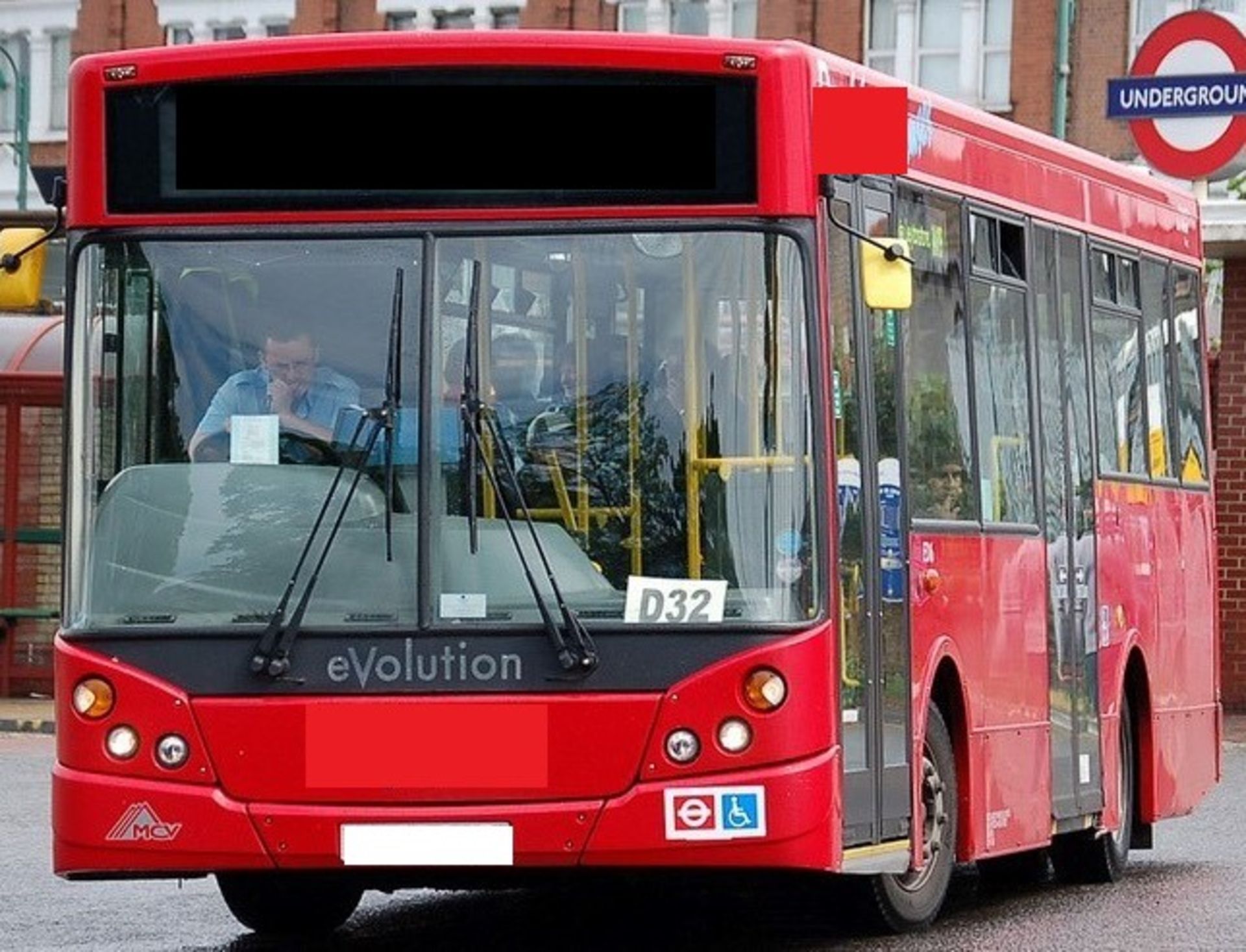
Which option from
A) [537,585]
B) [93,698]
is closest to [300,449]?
[537,585]

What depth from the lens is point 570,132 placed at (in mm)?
11047

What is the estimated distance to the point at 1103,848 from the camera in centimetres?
1547

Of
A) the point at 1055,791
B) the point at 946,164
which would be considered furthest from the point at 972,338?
the point at 1055,791

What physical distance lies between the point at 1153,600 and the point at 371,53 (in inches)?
243

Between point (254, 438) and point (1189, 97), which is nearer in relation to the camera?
point (254, 438)

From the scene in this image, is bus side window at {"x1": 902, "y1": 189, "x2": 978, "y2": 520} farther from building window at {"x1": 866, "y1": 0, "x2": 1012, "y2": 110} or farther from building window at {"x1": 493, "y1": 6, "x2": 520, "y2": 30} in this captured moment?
building window at {"x1": 493, "y1": 6, "x2": 520, "y2": 30}

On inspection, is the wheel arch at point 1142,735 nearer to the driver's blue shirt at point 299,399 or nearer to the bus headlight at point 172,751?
the driver's blue shirt at point 299,399

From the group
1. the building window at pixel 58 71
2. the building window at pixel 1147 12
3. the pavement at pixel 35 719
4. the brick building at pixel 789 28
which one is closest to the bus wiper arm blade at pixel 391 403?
the pavement at pixel 35 719

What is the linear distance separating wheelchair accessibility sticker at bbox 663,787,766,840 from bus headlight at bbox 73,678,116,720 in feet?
5.45

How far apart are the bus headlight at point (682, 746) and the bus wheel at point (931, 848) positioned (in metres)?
1.75

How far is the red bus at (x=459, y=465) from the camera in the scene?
10.8 metres

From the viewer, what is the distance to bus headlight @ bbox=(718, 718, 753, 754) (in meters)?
10.8

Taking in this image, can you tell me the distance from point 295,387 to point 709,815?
1745mm

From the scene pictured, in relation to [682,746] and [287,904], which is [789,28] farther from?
[682,746]
